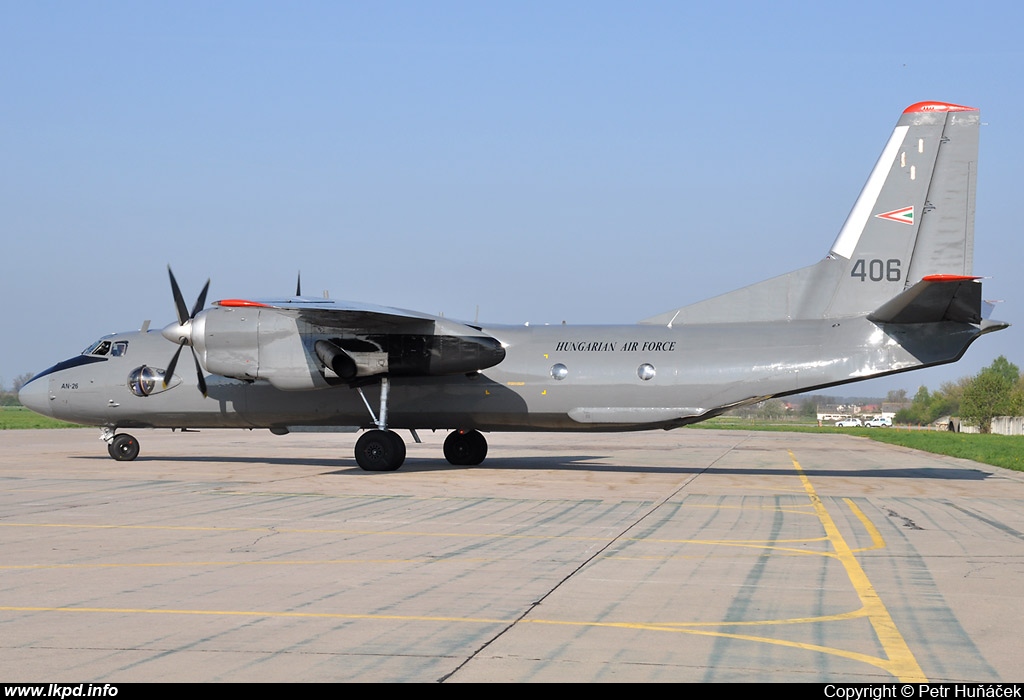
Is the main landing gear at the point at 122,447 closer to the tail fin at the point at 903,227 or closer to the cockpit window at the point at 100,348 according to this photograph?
the cockpit window at the point at 100,348

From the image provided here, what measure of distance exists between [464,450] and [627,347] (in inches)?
240

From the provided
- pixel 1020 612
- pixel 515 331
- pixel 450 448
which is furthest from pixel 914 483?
pixel 1020 612

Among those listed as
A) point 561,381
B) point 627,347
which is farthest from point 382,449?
point 627,347

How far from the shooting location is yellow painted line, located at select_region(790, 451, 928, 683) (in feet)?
20.9

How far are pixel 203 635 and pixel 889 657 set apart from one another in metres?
4.90

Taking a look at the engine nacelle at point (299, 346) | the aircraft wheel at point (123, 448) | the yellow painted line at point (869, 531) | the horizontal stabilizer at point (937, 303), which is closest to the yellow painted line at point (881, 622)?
the yellow painted line at point (869, 531)

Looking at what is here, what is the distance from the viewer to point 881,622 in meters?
7.88

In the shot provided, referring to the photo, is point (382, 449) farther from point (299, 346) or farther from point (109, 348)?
point (109, 348)

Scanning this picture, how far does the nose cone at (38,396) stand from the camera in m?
27.5

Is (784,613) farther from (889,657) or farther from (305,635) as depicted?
(305,635)

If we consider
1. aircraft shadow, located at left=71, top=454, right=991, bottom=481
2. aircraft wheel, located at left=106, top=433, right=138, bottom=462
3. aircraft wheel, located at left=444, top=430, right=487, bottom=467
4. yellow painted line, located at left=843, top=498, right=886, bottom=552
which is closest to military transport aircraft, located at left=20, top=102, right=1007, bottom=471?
aircraft wheel, located at left=106, top=433, right=138, bottom=462

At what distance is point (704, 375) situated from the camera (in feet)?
73.3

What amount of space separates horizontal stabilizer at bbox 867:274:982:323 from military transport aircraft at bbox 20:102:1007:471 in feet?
0.16

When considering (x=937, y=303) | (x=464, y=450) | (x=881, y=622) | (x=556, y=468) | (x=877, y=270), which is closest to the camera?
(x=881, y=622)
